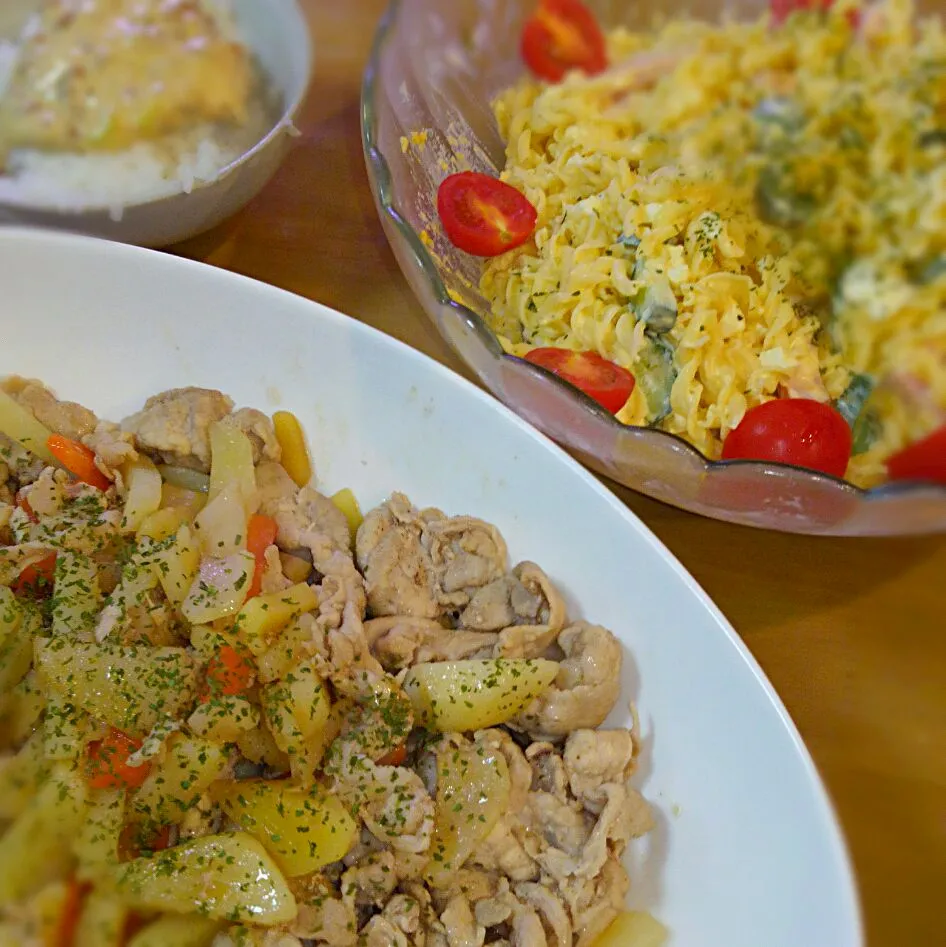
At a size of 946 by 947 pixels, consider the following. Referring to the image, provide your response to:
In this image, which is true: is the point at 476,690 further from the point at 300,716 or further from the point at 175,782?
the point at 175,782

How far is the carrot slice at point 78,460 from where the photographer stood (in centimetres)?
148

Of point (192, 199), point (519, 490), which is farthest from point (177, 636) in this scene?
point (192, 199)

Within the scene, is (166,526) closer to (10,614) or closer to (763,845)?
(10,614)

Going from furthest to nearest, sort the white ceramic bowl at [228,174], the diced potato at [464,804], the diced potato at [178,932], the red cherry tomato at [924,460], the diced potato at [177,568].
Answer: the white ceramic bowl at [228,174] < the diced potato at [177,568] < the diced potato at [464,804] < the diced potato at [178,932] < the red cherry tomato at [924,460]

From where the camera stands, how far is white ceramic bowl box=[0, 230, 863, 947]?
1241 millimetres

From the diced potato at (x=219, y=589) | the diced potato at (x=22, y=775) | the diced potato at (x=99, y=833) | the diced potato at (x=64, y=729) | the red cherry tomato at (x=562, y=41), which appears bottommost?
the diced potato at (x=99, y=833)

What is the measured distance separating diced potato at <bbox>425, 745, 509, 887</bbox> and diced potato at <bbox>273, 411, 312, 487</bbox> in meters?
0.57

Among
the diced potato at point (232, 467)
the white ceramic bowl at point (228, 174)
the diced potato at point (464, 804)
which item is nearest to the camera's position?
the diced potato at point (464, 804)

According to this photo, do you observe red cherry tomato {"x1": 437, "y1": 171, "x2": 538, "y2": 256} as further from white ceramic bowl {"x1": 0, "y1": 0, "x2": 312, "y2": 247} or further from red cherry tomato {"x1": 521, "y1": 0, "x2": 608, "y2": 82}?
white ceramic bowl {"x1": 0, "y1": 0, "x2": 312, "y2": 247}

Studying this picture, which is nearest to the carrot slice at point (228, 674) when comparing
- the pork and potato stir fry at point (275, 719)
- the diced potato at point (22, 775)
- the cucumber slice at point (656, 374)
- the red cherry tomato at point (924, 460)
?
the pork and potato stir fry at point (275, 719)

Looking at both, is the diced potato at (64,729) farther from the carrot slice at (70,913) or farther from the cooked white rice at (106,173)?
the cooked white rice at (106,173)

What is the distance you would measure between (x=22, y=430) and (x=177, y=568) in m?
0.41

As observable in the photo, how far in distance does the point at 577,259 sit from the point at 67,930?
1.24 m

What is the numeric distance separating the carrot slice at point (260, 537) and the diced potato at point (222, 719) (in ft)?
0.72
